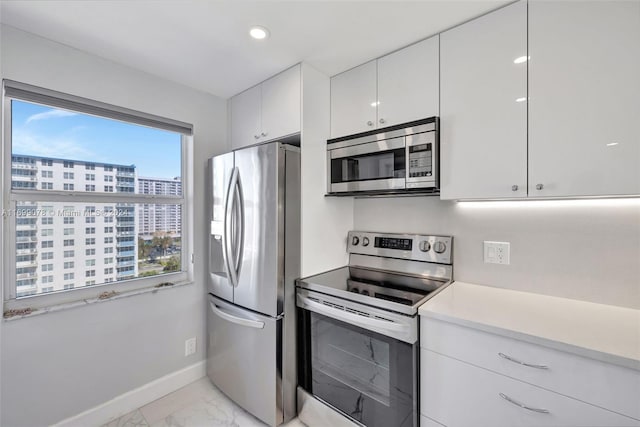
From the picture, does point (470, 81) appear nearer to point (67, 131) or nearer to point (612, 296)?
point (612, 296)

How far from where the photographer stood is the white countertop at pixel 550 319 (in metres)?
0.93

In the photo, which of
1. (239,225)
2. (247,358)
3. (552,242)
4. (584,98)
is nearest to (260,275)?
(239,225)

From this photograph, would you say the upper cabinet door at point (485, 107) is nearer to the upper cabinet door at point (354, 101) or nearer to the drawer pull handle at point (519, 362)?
the upper cabinet door at point (354, 101)

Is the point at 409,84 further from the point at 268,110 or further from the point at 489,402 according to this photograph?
the point at 489,402

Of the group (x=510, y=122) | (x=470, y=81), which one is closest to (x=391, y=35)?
(x=470, y=81)

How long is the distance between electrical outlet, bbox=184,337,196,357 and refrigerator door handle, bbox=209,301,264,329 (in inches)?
14.1

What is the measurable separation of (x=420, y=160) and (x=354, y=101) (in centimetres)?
67

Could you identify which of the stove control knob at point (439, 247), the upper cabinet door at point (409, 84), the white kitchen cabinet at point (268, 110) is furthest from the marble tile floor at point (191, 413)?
the upper cabinet door at point (409, 84)

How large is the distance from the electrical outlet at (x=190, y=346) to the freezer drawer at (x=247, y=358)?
194 millimetres

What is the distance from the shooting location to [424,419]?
1288 mm

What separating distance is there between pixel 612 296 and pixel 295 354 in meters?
1.73

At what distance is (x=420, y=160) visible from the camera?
1.56 metres

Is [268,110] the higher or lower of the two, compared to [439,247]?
higher

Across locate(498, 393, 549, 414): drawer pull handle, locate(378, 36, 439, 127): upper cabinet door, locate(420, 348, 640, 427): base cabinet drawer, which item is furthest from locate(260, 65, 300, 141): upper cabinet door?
locate(498, 393, 549, 414): drawer pull handle
